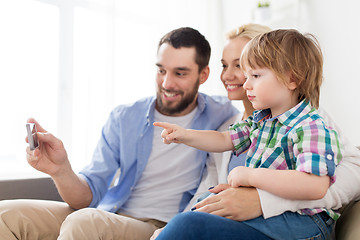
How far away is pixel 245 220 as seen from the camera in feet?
3.35

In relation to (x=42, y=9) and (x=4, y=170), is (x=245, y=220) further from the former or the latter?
(x=42, y=9)

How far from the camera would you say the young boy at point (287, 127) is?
97 centimetres

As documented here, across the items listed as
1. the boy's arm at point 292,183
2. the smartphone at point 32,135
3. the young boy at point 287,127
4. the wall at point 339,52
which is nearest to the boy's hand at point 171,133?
the young boy at point 287,127

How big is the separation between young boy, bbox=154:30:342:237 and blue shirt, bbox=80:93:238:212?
1.69 feet

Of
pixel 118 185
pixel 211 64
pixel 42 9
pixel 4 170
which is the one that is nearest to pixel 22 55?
pixel 42 9

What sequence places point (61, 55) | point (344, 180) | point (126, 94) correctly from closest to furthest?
point (344, 180)
point (61, 55)
point (126, 94)

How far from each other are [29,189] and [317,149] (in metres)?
1.22

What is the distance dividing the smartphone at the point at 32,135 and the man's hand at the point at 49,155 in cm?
4

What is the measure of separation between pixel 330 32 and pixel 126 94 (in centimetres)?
156

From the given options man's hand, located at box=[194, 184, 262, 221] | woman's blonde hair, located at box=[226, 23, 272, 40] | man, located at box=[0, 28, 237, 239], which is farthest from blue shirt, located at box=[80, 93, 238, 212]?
man's hand, located at box=[194, 184, 262, 221]

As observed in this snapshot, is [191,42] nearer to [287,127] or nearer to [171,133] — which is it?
[171,133]

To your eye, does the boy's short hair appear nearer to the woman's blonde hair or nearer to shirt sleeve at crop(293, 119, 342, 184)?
shirt sleeve at crop(293, 119, 342, 184)

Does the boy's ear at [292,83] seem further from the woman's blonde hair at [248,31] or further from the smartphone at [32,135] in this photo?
the smartphone at [32,135]

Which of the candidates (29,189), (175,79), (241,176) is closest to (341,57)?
(175,79)
